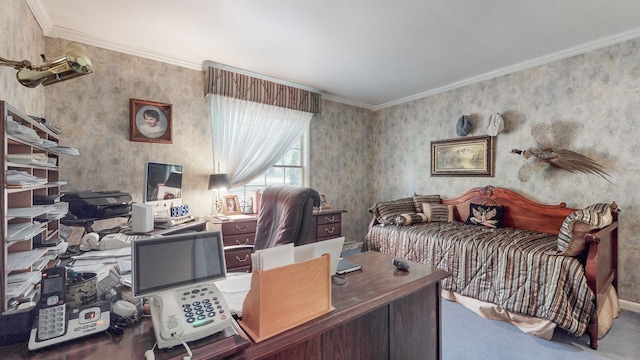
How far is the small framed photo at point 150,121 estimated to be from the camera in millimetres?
2820

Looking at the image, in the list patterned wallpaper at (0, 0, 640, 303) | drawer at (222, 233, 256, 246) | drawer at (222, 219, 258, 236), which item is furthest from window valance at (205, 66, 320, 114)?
drawer at (222, 233, 256, 246)

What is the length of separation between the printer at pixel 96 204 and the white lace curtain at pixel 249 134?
1.17 meters

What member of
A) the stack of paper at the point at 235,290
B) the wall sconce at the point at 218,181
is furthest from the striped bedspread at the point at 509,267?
the stack of paper at the point at 235,290

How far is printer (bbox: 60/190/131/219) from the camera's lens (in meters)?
2.12

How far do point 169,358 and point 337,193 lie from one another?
13.0 ft

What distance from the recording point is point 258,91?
11.8ft

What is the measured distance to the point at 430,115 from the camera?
4.20 m

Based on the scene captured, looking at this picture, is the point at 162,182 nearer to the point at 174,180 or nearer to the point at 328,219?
the point at 174,180

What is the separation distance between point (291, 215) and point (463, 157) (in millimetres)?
3042

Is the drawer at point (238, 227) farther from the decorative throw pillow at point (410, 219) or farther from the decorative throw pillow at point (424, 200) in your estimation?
the decorative throw pillow at point (424, 200)

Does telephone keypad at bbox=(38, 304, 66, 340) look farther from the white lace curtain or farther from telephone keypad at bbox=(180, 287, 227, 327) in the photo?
the white lace curtain

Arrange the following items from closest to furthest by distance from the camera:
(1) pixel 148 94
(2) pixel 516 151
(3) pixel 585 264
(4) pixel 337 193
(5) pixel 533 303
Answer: (3) pixel 585 264
(5) pixel 533 303
(1) pixel 148 94
(2) pixel 516 151
(4) pixel 337 193

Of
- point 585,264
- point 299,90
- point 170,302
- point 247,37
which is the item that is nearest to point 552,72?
point 585,264

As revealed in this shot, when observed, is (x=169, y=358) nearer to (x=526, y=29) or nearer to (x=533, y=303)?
(x=533, y=303)
